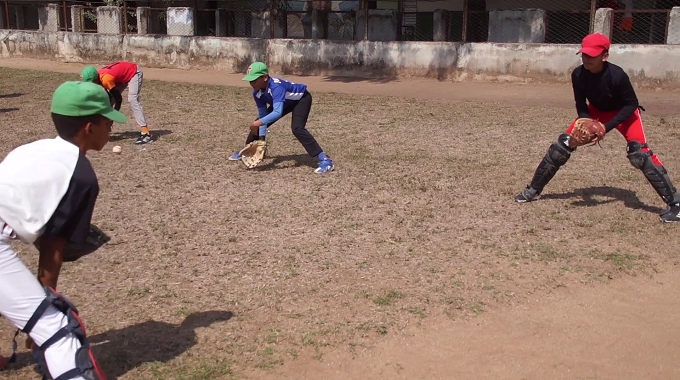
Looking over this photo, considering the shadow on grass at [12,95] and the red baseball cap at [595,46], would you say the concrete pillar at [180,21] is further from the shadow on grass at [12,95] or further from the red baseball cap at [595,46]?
the red baseball cap at [595,46]

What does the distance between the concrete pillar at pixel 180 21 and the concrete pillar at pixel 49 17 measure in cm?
590

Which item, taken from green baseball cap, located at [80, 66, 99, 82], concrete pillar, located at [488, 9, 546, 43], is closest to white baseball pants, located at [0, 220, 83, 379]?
green baseball cap, located at [80, 66, 99, 82]

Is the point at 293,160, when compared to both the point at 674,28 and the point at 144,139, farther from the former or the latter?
the point at 674,28

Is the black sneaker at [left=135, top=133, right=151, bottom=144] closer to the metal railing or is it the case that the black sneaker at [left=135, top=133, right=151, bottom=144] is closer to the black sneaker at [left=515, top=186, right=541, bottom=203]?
the black sneaker at [left=515, top=186, right=541, bottom=203]

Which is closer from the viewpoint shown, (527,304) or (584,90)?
(527,304)

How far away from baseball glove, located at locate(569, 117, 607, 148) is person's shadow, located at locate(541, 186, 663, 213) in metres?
0.78

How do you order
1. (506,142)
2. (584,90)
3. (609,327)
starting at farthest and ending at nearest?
(506,142)
(584,90)
(609,327)

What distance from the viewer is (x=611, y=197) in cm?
752

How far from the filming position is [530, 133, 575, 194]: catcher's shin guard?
7.00 meters

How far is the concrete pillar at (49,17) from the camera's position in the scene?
26.4m

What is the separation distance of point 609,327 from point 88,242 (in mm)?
3174

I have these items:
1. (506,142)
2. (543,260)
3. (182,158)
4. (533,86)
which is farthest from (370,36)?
(543,260)

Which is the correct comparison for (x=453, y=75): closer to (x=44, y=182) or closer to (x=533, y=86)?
(x=533, y=86)

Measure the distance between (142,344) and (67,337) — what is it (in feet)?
4.70
